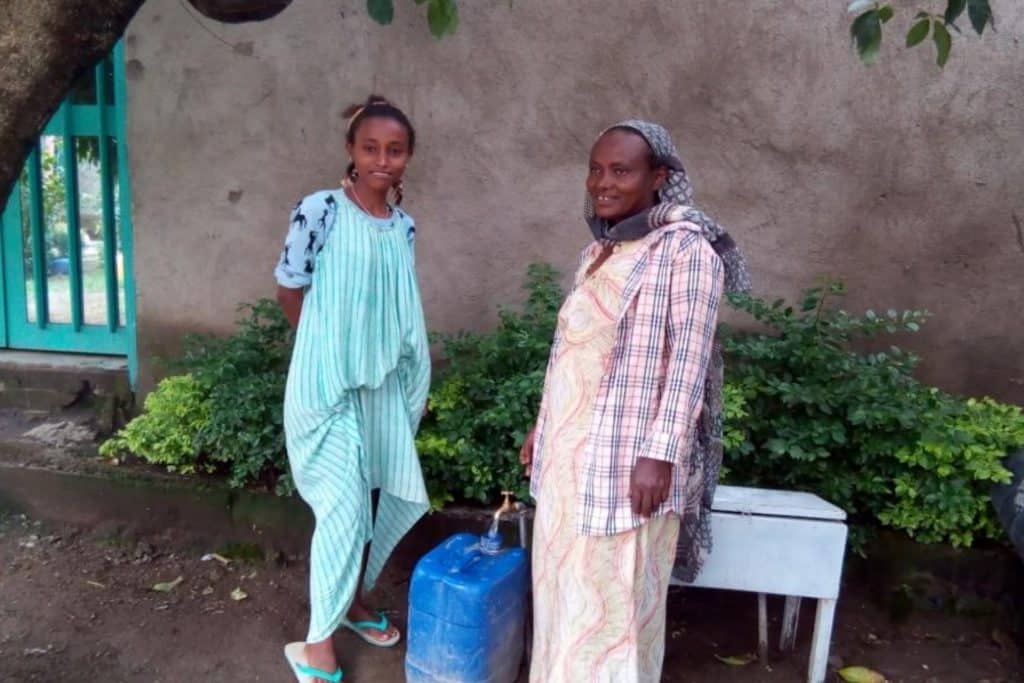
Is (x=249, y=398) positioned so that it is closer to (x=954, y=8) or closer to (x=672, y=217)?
(x=672, y=217)

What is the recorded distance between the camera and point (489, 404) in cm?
364

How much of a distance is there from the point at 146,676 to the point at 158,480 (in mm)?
1021

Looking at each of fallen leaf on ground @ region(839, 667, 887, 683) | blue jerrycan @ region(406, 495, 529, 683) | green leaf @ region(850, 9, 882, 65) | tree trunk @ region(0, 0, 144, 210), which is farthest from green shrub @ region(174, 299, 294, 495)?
green leaf @ region(850, 9, 882, 65)

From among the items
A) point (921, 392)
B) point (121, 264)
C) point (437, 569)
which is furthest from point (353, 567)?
point (121, 264)

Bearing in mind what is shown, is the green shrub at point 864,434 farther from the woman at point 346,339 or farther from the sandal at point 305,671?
the sandal at point 305,671

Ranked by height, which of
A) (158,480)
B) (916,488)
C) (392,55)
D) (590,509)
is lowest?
(158,480)

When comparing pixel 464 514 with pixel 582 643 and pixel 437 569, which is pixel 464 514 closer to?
pixel 437 569

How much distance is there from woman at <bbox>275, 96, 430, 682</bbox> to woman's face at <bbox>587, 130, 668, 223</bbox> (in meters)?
0.75

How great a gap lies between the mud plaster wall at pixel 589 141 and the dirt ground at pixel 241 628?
50.8 inches

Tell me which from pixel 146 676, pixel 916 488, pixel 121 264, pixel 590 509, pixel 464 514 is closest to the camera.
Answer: pixel 590 509

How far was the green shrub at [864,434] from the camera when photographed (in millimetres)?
3131

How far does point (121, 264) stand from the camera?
4629 mm

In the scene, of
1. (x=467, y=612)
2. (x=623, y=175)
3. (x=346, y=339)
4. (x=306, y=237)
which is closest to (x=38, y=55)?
(x=306, y=237)

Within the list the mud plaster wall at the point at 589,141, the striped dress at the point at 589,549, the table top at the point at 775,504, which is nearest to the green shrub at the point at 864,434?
the table top at the point at 775,504
